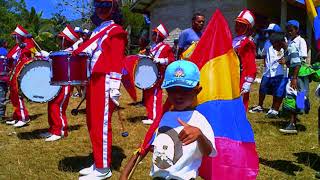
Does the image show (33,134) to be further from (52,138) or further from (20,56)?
(20,56)

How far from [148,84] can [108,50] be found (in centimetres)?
365

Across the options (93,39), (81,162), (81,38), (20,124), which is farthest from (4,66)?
(93,39)

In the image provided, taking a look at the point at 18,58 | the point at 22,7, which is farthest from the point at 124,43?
the point at 22,7

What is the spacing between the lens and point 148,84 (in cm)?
891

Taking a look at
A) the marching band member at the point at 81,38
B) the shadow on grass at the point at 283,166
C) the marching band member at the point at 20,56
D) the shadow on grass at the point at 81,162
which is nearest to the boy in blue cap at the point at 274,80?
the shadow on grass at the point at 283,166

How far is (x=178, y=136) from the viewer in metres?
3.00

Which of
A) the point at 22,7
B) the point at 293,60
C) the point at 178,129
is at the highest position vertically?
the point at 22,7

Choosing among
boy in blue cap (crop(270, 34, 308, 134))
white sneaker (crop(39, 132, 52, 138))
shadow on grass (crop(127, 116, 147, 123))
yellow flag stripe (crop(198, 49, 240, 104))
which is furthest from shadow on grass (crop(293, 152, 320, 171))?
white sneaker (crop(39, 132, 52, 138))

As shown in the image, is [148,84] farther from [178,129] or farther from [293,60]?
[178,129]

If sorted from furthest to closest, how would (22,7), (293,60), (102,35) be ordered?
(22,7), (293,60), (102,35)

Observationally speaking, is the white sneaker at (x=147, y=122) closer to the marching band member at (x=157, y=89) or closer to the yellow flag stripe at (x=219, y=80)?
the marching band member at (x=157, y=89)

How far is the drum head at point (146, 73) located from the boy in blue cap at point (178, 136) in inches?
223

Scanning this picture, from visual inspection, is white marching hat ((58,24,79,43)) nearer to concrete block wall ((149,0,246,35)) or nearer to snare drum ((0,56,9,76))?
snare drum ((0,56,9,76))

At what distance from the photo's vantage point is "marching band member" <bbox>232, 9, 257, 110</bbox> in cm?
648
